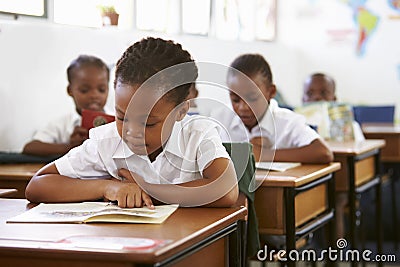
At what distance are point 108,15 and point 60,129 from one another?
88 cm

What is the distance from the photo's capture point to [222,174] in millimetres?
2051

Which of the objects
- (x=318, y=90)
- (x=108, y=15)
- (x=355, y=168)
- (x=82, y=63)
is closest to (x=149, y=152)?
(x=82, y=63)

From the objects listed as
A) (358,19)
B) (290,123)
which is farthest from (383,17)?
(290,123)

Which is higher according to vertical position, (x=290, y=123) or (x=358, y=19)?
(x=358, y=19)

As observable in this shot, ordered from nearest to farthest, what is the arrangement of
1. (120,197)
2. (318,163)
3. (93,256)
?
(93,256) → (120,197) → (318,163)

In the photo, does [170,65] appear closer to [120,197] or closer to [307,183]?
[120,197]

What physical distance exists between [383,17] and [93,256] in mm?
5368

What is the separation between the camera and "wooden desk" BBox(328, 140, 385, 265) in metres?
3.56

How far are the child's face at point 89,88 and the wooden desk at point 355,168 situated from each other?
3.64 ft

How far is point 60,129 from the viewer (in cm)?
349

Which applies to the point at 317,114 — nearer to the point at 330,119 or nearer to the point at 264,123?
the point at 330,119

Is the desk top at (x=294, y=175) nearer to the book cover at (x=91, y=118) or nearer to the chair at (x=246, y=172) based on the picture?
the chair at (x=246, y=172)

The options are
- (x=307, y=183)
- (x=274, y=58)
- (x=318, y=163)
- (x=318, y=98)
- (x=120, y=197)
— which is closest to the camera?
(x=120, y=197)

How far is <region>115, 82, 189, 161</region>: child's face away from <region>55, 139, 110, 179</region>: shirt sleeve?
15cm
